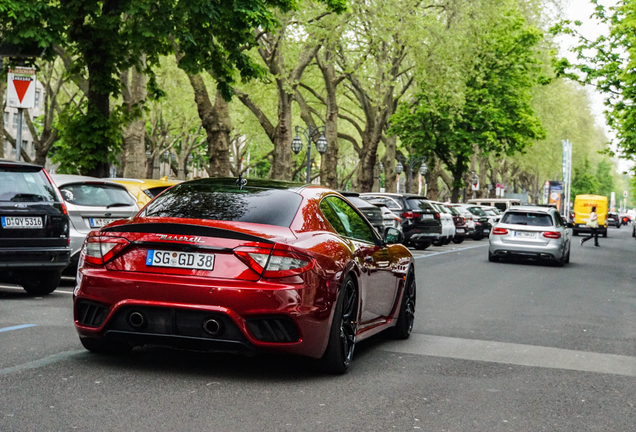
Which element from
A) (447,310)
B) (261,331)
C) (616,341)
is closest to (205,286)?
(261,331)

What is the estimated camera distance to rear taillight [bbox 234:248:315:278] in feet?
20.6

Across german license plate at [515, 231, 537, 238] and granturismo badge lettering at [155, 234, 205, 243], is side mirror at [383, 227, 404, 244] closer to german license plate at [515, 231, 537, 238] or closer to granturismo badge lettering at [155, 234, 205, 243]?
granturismo badge lettering at [155, 234, 205, 243]

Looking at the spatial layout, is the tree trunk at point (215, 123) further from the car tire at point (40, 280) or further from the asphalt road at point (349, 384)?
the asphalt road at point (349, 384)

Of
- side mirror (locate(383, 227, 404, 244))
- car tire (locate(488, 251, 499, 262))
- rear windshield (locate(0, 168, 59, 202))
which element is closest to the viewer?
side mirror (locate(383, 227, 404, 244))

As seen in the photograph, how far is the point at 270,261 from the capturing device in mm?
6289

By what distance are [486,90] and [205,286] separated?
43.1 meters

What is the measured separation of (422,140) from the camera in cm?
4816

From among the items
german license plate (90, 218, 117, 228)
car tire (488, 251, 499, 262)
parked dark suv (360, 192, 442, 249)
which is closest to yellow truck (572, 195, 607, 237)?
parked dark suv (360, 192, 442, 249)

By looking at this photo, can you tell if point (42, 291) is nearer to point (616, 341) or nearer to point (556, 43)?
point (616, 341)

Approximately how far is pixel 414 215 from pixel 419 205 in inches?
34.0

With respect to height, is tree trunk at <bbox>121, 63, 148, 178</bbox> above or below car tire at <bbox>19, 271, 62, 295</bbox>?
above

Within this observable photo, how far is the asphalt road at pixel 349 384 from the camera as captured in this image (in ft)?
17.7

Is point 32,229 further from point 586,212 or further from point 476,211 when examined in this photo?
point 586,212

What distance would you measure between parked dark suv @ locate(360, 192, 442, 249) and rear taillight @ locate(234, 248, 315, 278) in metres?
21.1
